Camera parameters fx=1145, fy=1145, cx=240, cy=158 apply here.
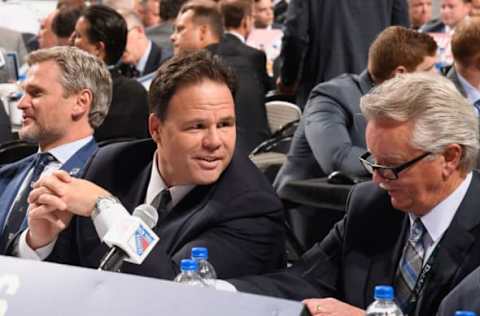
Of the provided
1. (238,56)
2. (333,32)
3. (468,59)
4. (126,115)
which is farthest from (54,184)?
(333,32)

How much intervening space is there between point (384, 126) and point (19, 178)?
1718mm

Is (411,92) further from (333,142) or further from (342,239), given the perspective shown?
(333,142)

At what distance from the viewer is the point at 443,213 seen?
10.0 feet

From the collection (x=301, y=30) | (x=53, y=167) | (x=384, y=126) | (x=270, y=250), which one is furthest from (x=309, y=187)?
(x=301, y=30)

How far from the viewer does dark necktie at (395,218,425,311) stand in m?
3.07

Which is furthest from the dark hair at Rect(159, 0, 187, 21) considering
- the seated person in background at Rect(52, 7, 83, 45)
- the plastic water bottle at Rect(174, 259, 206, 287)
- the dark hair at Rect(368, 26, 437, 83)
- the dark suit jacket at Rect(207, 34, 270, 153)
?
the plastic water bottle at Rect(174, 259, 206, 287)

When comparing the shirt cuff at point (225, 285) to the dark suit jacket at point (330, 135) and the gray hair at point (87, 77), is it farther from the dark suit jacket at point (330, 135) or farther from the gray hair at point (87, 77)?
the dark suit jacket at point (330, 135)

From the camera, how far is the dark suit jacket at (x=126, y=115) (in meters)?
5.61

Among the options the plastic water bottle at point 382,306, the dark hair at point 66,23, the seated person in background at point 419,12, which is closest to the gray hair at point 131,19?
the dark hair at point 66,23

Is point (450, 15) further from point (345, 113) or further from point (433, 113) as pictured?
point (433, 113)

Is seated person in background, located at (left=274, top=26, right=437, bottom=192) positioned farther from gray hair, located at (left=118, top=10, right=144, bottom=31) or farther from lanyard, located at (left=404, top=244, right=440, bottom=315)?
gray hair, located at (left=118, top=10, right=144, bottom=31)

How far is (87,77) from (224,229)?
1.33 m

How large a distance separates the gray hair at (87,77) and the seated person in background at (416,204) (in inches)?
57.6

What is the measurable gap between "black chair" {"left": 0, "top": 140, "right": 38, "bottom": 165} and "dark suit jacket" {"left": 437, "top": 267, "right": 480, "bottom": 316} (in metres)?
2.79
